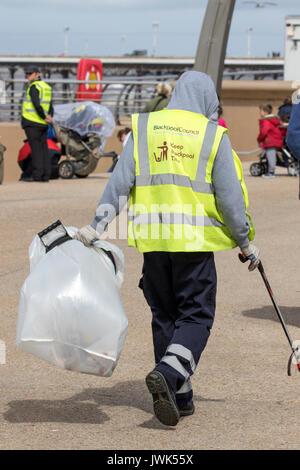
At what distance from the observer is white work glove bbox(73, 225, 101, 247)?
16.3 feet

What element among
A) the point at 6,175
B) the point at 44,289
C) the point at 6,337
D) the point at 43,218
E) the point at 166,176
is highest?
the point at 166,176

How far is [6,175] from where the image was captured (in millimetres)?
21844

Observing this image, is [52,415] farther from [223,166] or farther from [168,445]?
[223,166]

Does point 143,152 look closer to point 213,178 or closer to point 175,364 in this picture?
point 213,178

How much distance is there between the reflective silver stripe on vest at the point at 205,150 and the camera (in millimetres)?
4887

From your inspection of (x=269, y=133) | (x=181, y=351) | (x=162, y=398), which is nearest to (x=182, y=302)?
(x=181, y=351)

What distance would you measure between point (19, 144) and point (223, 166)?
60.1 ft

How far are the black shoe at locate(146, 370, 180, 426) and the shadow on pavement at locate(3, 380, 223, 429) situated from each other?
0.76 ft

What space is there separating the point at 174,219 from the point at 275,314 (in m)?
2.94

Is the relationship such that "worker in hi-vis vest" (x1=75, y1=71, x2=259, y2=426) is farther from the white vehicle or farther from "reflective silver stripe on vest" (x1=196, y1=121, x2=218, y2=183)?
the white vehicle

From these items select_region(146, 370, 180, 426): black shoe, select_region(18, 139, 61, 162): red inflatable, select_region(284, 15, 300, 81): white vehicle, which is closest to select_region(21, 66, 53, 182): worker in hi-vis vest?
select_region(18, 139, 61, 162): red inflatable

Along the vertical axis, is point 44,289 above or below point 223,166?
below

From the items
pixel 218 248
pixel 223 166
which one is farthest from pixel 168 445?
pixel 223 166

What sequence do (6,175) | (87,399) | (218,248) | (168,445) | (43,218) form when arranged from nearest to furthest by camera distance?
(168,445), (218,248), (87,399), (43,218), (6,175)
